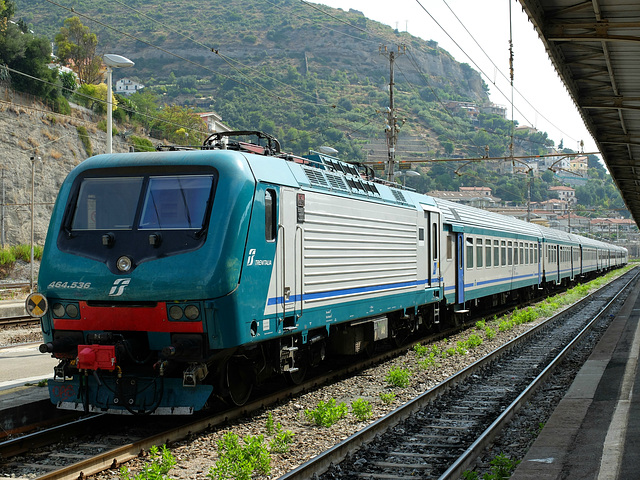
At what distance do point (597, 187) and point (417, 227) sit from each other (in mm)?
157983

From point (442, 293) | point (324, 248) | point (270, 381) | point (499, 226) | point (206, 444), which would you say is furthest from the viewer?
point (499, 226)

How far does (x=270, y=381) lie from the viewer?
11.7m

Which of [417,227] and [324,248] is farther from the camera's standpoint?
[417,227]

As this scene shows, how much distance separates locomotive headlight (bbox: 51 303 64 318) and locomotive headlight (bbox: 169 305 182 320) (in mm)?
1421

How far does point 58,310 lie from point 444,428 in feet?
16.1

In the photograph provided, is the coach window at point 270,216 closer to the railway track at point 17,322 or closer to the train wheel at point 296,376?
the train wheel at point 296,376

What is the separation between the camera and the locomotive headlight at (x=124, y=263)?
8383 mm

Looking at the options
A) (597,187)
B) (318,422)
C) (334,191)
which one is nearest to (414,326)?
(334,191)

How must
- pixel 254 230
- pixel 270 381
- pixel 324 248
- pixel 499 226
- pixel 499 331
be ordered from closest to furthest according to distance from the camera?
pixel 254 230 → pixel 324 248 → pixel 270 381 → pixel 499 331 → pixel 499 226

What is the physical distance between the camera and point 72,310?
8.52m

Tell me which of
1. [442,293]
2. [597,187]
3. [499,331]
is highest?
[597,187]

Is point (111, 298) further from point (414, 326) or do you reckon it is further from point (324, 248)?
point (414, 326)

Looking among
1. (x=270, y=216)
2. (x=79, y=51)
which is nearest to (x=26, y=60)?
(x=79, y=51)

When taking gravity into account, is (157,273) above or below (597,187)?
below
